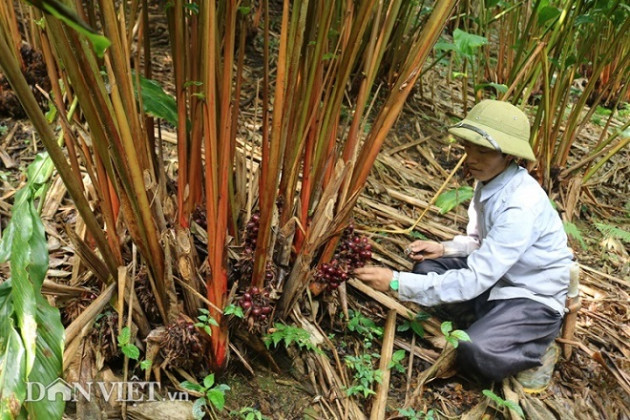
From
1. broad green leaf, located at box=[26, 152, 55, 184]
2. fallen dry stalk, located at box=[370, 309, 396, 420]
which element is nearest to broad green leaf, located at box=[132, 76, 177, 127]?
broad green leaf, located at box=[26, 152, 55, 184]

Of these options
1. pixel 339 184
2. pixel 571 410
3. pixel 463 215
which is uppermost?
pixel 339 184

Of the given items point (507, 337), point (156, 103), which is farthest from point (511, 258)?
point (156, 103)

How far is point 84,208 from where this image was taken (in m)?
0.95

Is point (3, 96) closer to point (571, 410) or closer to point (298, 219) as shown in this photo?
point (298, 219)

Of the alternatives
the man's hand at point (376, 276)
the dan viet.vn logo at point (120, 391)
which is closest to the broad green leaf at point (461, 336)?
the man's hand at point (376, 276)

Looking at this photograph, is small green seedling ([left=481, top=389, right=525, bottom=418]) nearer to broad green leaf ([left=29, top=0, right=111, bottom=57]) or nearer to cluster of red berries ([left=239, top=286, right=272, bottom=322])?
cluster of red berries ([left=239, top=286, right=272, bottom=322])

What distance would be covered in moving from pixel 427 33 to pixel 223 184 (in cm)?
54

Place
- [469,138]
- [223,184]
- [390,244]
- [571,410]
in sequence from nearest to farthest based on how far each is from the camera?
[223,184]
[469,138]
[571,410]
[390,244]

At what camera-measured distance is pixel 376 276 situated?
161cm

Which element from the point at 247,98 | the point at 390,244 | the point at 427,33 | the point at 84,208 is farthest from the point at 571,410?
the point at 247,98

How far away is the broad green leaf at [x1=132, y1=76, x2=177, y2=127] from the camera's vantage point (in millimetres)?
1139

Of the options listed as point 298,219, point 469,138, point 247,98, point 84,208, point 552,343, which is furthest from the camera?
point 247,98

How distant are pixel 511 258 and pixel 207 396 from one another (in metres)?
0.93

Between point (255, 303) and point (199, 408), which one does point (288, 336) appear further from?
point (199, 408)
